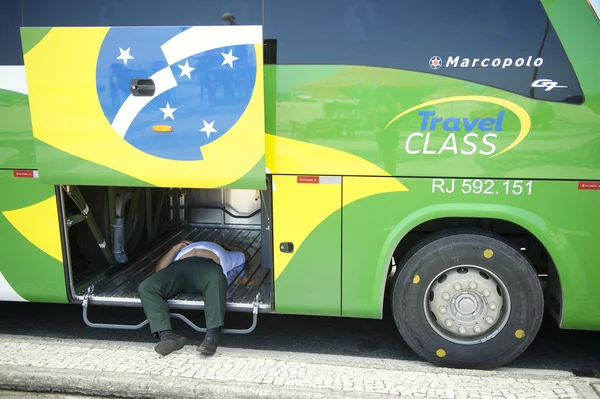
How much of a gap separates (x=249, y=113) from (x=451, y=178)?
4.91ft

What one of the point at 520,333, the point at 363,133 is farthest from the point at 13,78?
the point at 520,333

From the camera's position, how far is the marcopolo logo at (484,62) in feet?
10.7

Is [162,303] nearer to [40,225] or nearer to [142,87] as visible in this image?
[40,225]

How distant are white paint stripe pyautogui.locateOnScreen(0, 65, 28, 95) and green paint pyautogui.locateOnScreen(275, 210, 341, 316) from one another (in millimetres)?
2467

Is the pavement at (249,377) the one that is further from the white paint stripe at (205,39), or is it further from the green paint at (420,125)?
the white paint stripe at (205,39)

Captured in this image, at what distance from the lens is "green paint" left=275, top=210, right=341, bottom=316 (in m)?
3.64

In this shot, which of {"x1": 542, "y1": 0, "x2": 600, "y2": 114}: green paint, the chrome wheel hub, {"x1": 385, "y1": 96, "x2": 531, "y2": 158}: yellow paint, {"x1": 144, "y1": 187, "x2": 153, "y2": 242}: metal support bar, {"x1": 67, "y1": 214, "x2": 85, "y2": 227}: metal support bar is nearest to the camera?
{"x1": 542, "y1": 0, "x2": 600, "y2": 114}: green paint

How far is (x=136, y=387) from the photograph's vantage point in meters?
3.33

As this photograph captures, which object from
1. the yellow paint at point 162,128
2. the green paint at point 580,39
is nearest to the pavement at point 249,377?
the yellow paint at point 162,128

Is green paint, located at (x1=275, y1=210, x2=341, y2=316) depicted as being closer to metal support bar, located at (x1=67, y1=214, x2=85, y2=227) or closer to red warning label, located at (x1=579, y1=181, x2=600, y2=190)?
red warning label, located at (x1=579, y1=181, x2=600, y2=190)

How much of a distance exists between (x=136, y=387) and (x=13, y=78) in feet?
8.27

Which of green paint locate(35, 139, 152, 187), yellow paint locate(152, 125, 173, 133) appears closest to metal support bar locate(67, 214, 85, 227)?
green paint locate(35, 139, 152, 187)

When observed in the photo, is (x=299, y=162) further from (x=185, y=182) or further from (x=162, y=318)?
(x=162, y=318)

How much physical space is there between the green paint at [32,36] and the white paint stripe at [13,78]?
251mm
